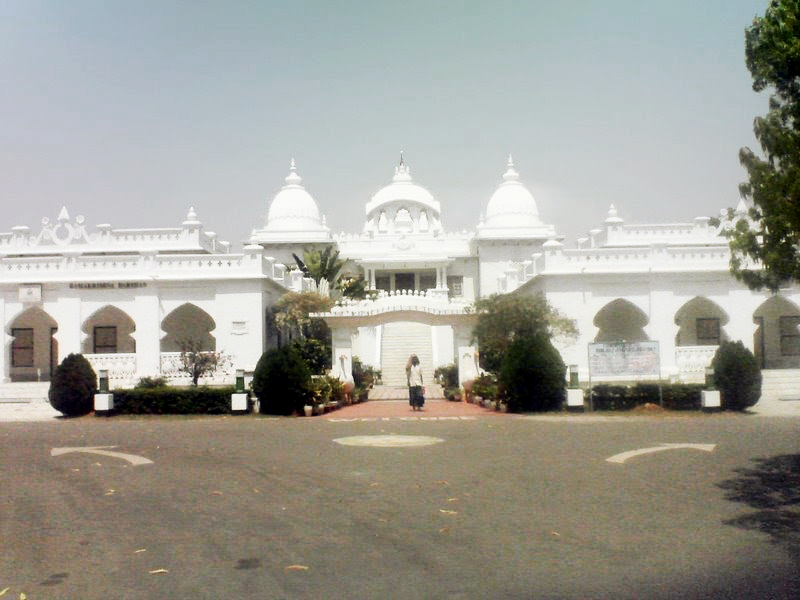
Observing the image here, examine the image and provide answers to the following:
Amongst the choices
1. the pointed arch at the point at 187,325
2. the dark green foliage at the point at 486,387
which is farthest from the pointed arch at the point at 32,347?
the dark green foliage at the point at 486,387

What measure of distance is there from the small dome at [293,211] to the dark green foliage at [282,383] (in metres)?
25.5

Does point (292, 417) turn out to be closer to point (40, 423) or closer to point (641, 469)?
point (40, 423)

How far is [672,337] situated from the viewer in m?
29.5

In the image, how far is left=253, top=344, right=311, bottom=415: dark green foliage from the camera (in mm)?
22328

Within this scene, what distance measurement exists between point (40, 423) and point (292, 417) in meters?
6.18

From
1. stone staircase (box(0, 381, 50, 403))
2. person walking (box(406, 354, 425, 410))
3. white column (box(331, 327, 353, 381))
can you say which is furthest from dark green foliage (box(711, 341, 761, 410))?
stone staircase (box(0, 381, 50, 403))

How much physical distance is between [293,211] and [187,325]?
1623 centimetres

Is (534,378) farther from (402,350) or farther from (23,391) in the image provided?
(402,350)

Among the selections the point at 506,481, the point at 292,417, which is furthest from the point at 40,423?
the point at 506,481

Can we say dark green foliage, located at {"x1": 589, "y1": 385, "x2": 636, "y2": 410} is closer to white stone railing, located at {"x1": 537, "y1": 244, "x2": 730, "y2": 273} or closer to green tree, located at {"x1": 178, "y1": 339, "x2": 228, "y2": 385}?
white stone railing, located at {"x1": 537, "y1": 244, "x2": 730, "y2": 273}

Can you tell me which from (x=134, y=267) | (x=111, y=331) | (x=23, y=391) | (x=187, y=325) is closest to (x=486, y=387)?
(x=134, y=267)

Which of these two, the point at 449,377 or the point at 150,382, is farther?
the point at 449,377

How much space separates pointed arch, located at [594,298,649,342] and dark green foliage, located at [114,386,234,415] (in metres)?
15.8

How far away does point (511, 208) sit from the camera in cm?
4703
